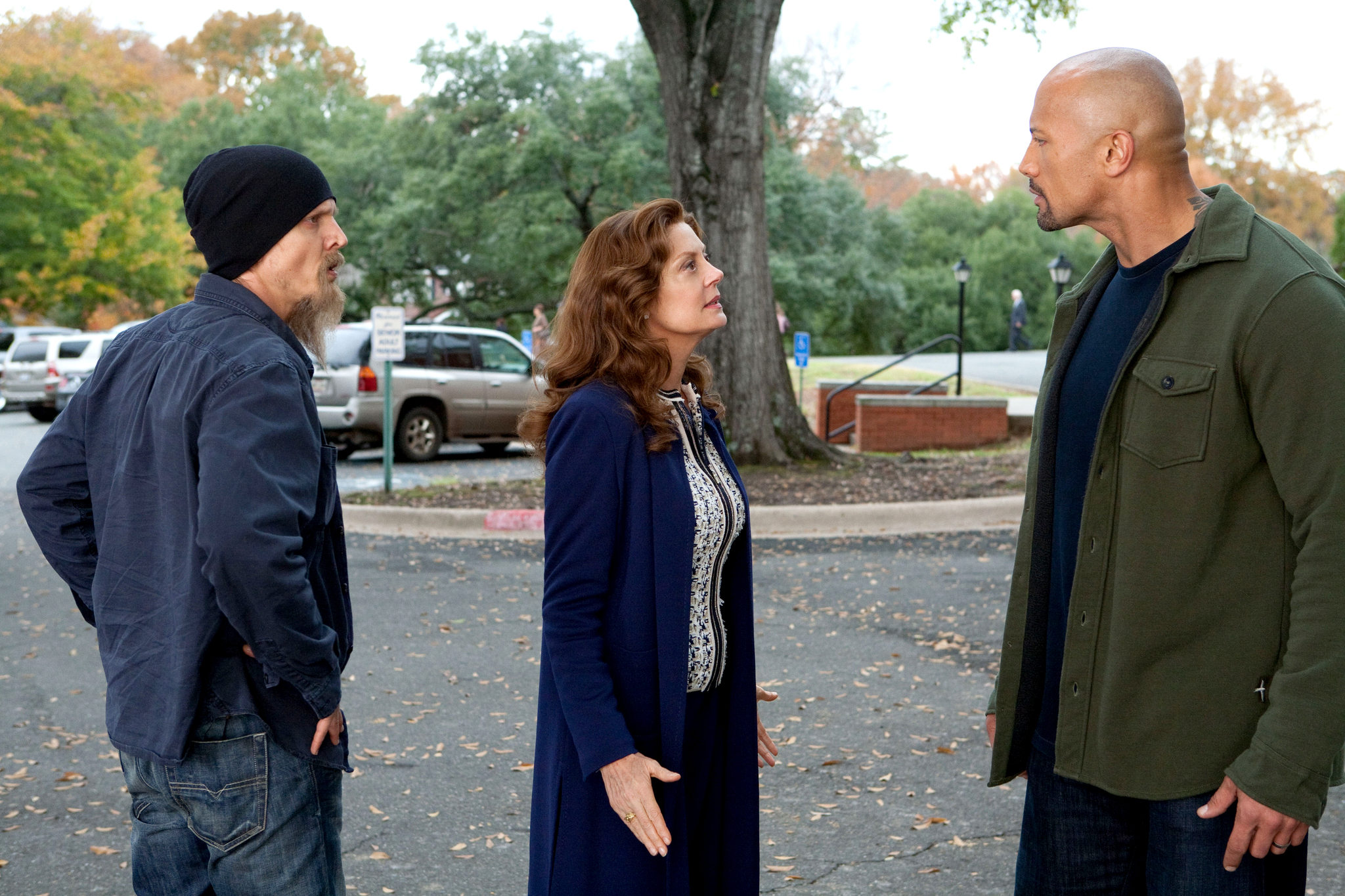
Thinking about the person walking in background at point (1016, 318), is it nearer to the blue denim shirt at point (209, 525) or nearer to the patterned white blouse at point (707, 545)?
the patterned white blouse at point (707, 545)

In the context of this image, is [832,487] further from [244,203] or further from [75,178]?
[75,178]

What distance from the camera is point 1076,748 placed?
235 centimetres

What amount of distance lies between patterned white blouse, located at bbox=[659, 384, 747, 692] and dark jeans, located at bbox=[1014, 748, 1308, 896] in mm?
710

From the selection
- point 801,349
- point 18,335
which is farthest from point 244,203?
point 18,335

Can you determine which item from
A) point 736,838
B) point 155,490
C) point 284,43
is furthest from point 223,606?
point 284,43

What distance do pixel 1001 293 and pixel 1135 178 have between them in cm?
5044

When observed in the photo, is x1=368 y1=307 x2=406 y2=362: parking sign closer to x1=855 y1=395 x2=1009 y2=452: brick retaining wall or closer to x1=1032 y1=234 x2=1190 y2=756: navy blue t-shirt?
x1=855 y1=395 x2=1009 y2=452: brick retaining wall

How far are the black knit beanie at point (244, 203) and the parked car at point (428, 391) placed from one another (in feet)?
44.6

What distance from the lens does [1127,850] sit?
2.44 meters

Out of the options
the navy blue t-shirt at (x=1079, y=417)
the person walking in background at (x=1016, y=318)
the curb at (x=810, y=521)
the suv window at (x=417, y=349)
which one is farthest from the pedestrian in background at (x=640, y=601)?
the person walking in background at (x=1016, y=318)

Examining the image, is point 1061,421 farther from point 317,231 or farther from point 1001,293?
point 1001,293

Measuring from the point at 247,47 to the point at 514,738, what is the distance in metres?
86.2

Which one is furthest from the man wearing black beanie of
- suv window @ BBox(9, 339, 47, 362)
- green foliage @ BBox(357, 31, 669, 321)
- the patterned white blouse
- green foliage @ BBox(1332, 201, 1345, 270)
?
green foliage @ BBox(1332, 201, 1345, 270)

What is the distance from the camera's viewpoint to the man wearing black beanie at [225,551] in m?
2.21
